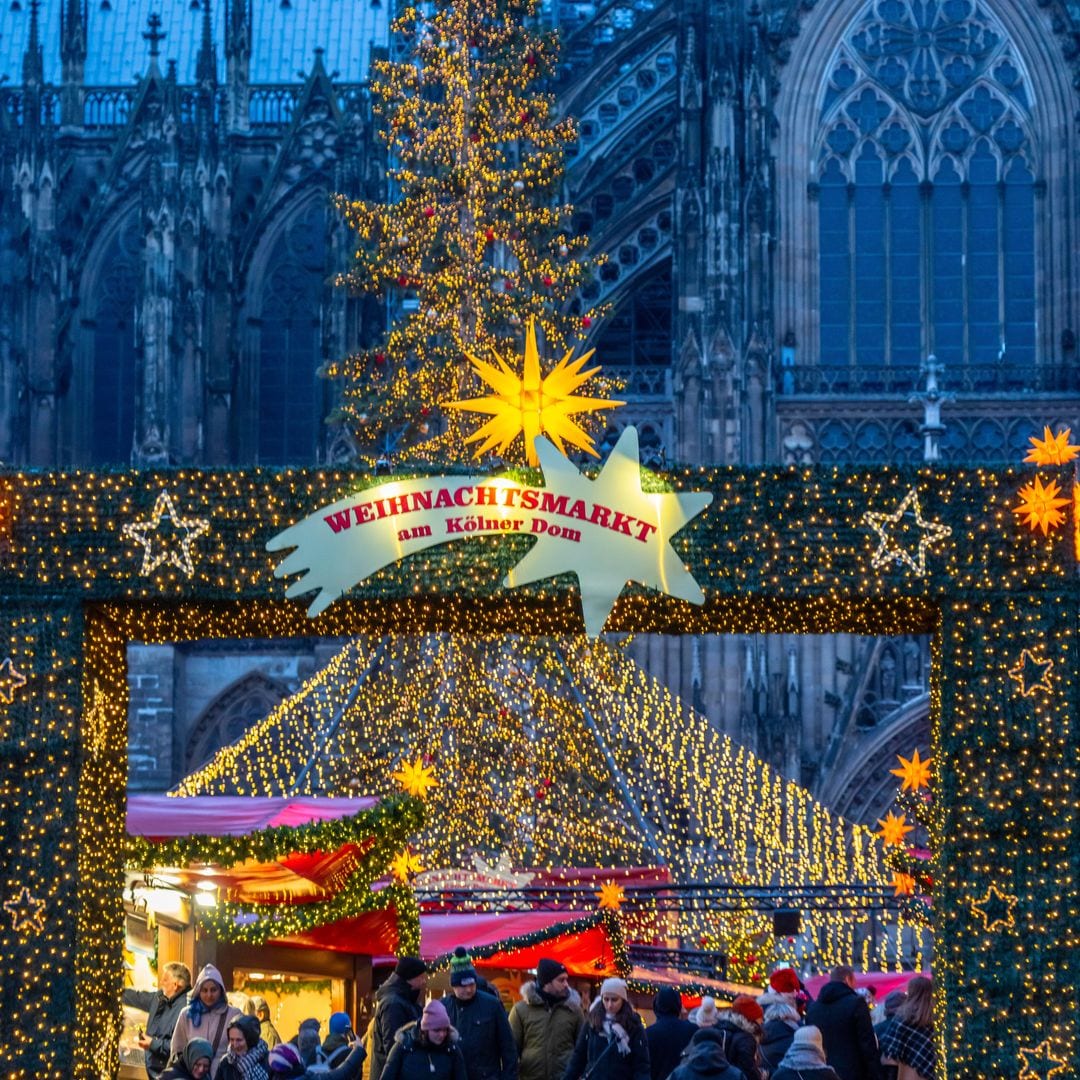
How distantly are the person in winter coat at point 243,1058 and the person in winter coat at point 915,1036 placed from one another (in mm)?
3186

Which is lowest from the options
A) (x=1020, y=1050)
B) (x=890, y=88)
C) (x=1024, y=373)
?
(x=1020, y=1050)

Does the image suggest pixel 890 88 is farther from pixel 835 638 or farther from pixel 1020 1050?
pixel 1020 1050

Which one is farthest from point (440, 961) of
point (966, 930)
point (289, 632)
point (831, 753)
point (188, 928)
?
point (831, 753)

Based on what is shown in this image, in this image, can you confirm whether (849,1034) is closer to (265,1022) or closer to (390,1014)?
(390,1014)

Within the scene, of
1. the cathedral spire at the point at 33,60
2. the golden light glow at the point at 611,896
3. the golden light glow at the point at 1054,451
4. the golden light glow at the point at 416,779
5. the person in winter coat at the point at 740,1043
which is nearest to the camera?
the person in winter coat at the point at 740,1043

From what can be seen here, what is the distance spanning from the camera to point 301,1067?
10984mm

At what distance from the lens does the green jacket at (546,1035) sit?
40.5 ft

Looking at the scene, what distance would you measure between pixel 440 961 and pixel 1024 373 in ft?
58.0

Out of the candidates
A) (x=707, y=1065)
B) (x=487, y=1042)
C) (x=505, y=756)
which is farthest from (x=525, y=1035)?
(x=505, y=756)

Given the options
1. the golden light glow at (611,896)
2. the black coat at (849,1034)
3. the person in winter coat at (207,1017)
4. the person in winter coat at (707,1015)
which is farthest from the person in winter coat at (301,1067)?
the golden light glow at (611,896)

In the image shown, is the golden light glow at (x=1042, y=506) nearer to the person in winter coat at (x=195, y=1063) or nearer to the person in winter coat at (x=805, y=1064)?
the person in winter coat at (x=805, y=1064)

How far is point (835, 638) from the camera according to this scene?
1192 inches

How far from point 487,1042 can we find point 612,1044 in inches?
30.1

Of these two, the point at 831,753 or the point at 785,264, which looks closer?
the point at 831,753
